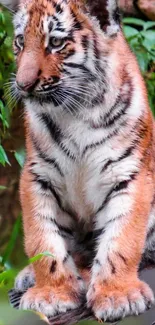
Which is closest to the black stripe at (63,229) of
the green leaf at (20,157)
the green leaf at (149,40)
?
the green leaf at (20,157)

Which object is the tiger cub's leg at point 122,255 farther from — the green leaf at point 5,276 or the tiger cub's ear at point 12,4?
the tiger cub's ear at point 12,4

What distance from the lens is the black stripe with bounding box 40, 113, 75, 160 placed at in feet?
11.8

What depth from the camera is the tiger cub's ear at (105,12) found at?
11.3 feet

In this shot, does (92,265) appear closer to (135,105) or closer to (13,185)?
(135,105)

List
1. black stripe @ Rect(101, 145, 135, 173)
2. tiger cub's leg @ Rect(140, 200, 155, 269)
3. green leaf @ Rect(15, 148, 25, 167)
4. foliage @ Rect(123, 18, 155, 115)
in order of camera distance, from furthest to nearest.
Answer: foliage @ Rect(123, 18, 155, 115) < green leaf @ Rect(15, 148, 25, 167) < tiger cub's leg @ Rect(140, 200, 155, 269) < black stripe @ Rect(101, 145, 135, 173)

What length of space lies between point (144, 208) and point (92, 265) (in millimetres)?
339

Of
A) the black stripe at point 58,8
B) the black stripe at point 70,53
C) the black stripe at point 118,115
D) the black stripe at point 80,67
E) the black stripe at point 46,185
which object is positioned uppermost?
the black stripe at point 58,8

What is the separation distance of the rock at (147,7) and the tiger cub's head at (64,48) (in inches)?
137

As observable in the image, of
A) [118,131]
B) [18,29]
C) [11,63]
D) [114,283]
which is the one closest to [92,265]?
[114,283]

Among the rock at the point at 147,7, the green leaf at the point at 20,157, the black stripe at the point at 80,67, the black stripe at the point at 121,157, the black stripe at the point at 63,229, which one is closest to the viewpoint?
the black stripe at the point at 80,67

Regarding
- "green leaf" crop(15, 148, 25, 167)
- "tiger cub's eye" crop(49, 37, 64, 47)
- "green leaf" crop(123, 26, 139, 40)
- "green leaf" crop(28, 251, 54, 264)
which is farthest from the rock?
"green leaf" crop(28, 251, 54, 264)

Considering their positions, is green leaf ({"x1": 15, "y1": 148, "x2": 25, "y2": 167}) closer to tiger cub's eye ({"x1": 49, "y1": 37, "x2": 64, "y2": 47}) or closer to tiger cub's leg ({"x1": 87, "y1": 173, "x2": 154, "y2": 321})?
tiger cub's leg ({"x1": 87, "y1": 173, "x2": 154, "y2": 321})

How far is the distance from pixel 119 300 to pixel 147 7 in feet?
13.1

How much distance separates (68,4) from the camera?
346cm
